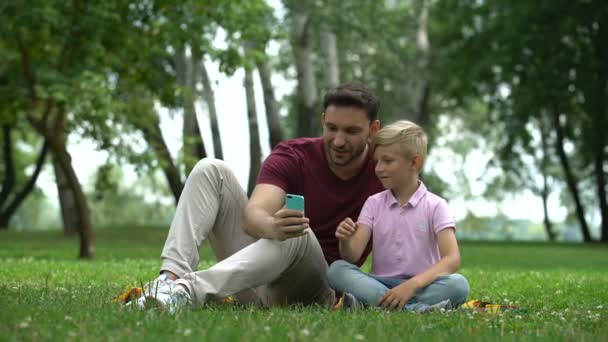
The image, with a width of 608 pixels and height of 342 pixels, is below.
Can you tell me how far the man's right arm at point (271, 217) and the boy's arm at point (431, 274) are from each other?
2.36 ft

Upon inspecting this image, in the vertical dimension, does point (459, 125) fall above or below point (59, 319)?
above

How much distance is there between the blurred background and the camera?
15844mm

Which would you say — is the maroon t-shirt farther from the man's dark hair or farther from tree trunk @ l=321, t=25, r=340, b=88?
tree trunk @ l=321, t=25, r=340, b=88

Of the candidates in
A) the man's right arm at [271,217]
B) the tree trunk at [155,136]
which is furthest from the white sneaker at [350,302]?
the tree trunk at [155,136]

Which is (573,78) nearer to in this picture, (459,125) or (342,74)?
(342,74)

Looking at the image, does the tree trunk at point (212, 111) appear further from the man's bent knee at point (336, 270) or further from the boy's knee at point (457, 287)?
the boy's knee at point (457, 287)

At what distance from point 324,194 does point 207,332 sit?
6.61 ft

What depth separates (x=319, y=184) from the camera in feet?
19.3

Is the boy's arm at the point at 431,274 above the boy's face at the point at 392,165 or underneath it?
underneath

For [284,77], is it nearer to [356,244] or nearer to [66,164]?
[66,164]

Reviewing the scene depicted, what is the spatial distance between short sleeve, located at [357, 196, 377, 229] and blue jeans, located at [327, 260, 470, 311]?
0.96ft

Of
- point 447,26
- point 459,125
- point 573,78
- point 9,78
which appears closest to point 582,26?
point 573,78

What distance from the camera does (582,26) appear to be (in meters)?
30.5

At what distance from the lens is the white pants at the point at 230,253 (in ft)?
17.3
